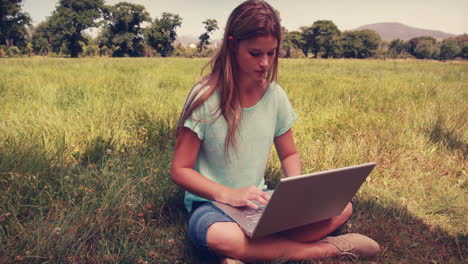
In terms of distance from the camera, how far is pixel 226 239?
1517 mm

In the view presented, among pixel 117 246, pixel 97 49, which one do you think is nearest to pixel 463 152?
pixel 117 246

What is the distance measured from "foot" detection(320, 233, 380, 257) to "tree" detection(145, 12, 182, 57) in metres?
64.2

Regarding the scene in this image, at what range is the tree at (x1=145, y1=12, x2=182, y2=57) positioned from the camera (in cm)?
6338

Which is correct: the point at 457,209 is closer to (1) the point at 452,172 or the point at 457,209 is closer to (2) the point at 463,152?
(1) the point at 452,172

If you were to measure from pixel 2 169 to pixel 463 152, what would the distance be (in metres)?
3.78

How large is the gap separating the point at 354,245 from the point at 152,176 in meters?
1.30

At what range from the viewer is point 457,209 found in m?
2.34

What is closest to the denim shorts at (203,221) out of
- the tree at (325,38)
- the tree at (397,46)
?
the tree at (325,38)

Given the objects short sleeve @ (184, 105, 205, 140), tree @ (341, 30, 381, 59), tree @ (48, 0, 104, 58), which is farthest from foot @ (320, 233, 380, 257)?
tree @ (341, 30, 381, 59)

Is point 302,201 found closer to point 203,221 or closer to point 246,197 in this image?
point 246,197

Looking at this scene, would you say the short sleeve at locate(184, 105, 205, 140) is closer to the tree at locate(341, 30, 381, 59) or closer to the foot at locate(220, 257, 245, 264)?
the foot at locate(220, 257, 245, 264)

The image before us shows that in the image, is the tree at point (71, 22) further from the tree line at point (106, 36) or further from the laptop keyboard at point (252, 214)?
the laptop keyboard at point (252, 214)

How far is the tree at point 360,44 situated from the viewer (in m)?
88.8

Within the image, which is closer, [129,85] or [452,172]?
[452,172]
